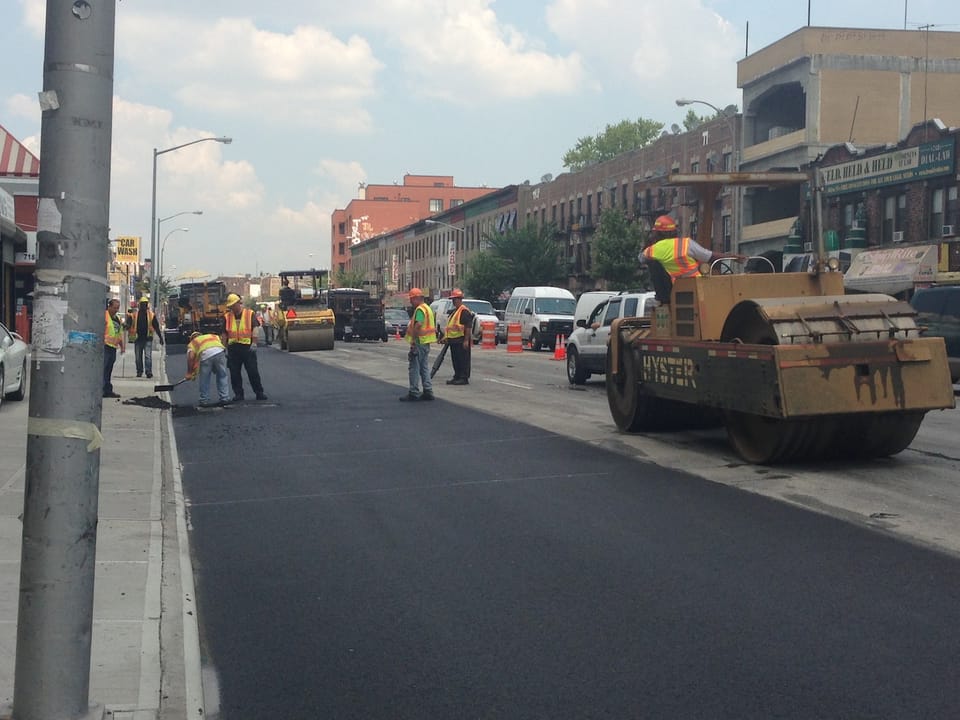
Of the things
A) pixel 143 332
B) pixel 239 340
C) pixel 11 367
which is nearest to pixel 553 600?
pixel 11 367

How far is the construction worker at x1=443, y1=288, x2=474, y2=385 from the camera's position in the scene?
22.1 m

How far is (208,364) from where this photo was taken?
18531 mm

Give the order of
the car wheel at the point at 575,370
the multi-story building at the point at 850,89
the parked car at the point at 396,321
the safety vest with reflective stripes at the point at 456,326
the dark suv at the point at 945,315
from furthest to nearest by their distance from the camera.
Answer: the parked car at the point at 396,321
the multi-story building at the point at 850,89
the car wheel at the point at 575,370
the safety vest with reflective stripes at the point at 456,326
the dark suv at the point at 945,315

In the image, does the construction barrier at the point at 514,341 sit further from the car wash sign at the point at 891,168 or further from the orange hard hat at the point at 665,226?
the orange hard hat at the point at 665,226

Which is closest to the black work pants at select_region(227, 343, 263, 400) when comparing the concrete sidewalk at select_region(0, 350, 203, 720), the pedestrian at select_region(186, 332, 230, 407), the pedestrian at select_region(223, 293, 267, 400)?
the pedestrian at select_region(223, 293, 267, 400)

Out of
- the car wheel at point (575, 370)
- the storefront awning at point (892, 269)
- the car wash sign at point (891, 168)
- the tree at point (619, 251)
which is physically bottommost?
the car wheel at point (575, 370)

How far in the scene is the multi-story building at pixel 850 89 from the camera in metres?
48.5

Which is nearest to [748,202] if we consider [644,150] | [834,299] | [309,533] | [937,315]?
[644,150]

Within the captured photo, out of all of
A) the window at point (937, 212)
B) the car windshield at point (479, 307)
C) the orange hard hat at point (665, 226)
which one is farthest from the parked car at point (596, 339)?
the car windshield at point (479, 307)

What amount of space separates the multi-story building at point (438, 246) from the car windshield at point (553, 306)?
31.1 meters

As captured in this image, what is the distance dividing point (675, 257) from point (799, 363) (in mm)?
2673

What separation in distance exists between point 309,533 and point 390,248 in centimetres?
11683

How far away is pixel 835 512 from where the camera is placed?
8891 millimetres

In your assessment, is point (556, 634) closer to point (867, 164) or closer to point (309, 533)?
point (309, 533)
